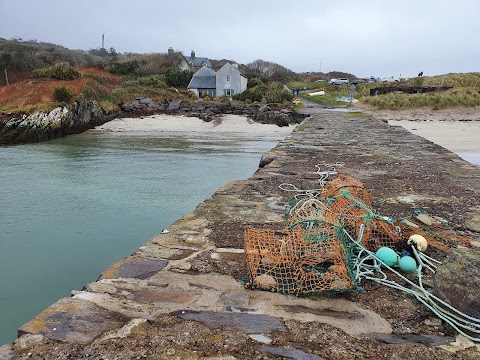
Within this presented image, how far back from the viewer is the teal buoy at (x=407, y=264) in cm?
263

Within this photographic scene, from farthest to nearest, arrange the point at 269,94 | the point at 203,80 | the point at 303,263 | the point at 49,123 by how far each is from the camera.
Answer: the point at 203,80, the point at 269,94, the point at 49,123, the point at 303,263

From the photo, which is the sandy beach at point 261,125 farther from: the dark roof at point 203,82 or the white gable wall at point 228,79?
the white gable wall at point 228,79

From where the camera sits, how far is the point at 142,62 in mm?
44125

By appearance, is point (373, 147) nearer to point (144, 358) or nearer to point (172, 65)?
point (144, 358)

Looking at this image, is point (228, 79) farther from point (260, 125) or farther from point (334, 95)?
point (260, 125)

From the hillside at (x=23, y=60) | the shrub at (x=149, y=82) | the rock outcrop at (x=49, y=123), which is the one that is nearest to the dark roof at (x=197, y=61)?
the hillside at (x=23, y=60)

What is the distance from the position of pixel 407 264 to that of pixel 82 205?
6.21m

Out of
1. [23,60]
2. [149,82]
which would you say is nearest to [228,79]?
[149,82]

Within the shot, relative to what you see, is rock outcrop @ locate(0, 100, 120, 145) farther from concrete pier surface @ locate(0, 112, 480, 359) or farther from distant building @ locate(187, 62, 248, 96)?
distant building @ locate(187, 62, 248, 96)

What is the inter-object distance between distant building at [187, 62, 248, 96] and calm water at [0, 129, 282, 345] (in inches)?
1061

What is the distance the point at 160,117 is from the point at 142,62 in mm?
20885

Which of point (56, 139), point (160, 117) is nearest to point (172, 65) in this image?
point (160, 117)

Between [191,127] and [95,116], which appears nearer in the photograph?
[191,127]

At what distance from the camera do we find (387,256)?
268 centimetres
